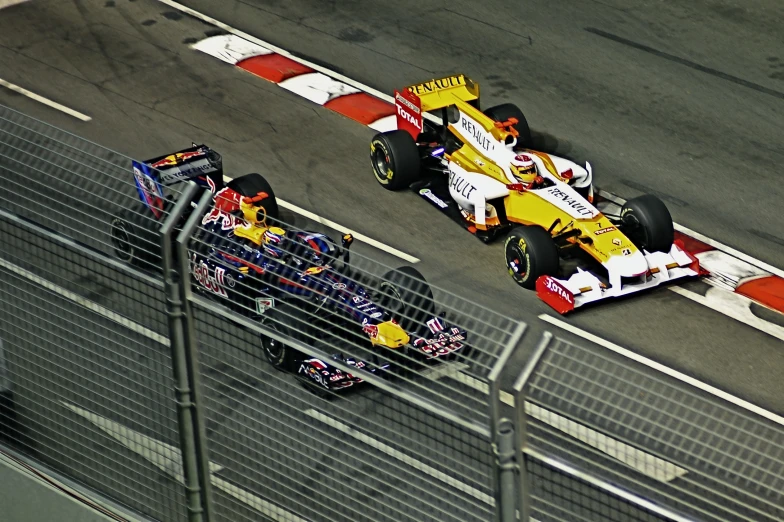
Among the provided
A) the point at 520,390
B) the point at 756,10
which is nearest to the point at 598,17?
the point at 756,10

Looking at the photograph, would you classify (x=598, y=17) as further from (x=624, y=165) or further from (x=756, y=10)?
(x=624, y=165)

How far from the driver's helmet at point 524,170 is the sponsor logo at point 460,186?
0.48 meters

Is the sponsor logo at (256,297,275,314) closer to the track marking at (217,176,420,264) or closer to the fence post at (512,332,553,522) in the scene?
the fence post at (512,332,553,522)

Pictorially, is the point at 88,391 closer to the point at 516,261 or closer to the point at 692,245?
the point at 516,261

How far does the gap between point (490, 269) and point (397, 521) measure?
7.30m

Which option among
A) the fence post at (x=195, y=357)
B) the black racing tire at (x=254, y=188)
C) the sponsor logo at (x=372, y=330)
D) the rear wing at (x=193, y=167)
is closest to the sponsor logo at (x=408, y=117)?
the black racing tire at (x=254, y=188)

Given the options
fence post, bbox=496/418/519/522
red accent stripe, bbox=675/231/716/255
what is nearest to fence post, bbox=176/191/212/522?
fence post, bbox=496/418/519/522

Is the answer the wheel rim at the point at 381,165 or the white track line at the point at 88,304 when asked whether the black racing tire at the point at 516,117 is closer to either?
the wheel rim at the point at 381,165

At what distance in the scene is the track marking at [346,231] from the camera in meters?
12.9

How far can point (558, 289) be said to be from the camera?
1174 cm

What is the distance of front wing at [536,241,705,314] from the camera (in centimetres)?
1173

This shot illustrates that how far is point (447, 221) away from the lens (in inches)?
533

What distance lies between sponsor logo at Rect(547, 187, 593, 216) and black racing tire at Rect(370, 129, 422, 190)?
1.92 m

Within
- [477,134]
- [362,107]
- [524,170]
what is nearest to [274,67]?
[362,107]
